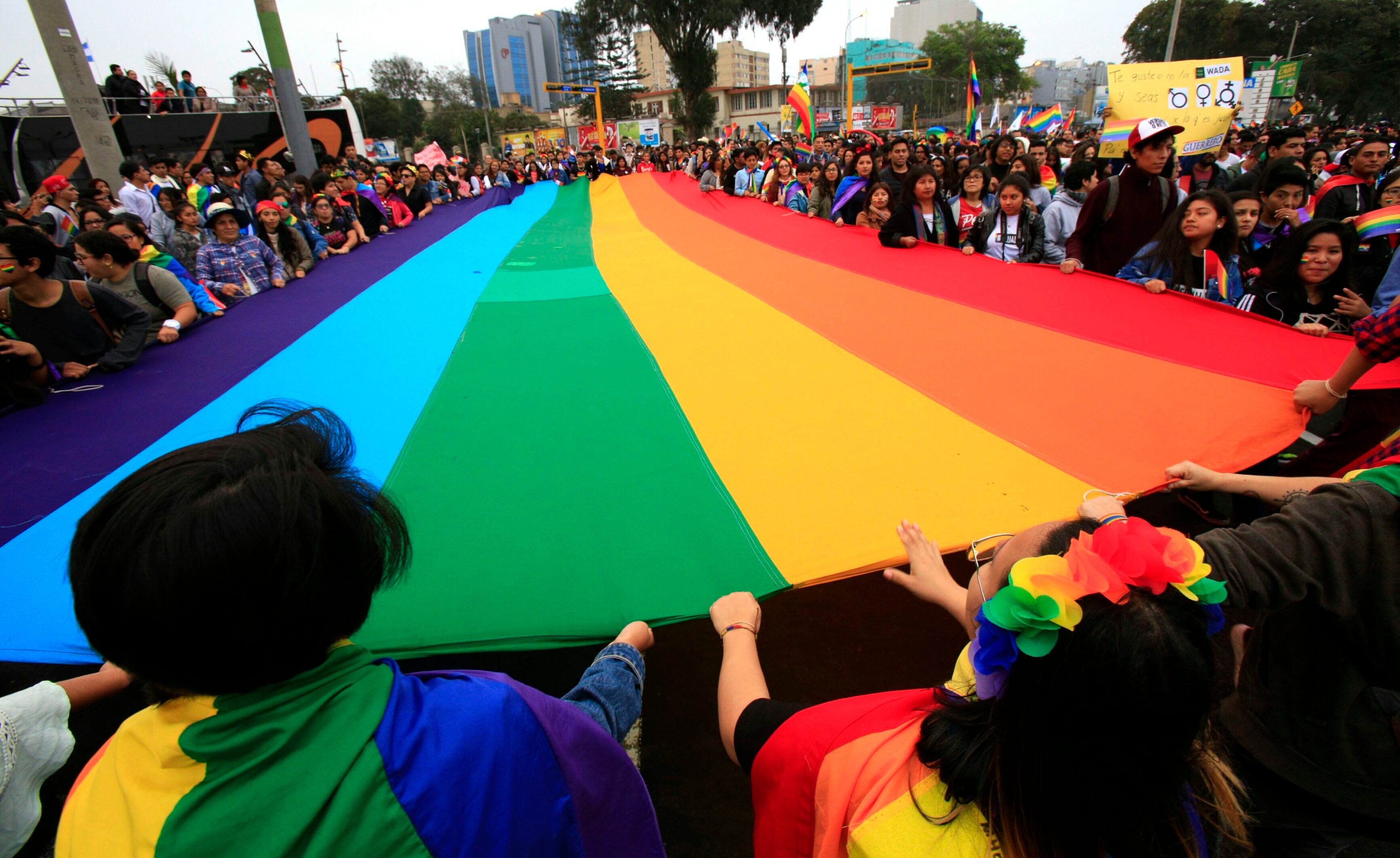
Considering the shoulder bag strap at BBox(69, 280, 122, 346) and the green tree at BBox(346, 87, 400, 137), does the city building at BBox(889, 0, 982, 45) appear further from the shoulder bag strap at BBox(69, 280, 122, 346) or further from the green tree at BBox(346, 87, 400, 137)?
the shoulder bag strap at BBox(69, 280, 122, 346)

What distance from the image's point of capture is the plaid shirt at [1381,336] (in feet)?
5.04

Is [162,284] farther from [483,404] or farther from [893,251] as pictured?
[893,251]

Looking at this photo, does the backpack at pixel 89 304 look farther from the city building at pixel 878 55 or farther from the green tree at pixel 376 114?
the city building at pixel 878 55

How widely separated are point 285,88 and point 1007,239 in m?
10.6

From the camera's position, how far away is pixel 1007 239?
426 cm

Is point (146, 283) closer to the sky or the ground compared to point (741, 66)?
closer to the ground

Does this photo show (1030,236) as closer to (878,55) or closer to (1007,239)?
(1007,239)

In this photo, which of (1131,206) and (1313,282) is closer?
(1313,282)

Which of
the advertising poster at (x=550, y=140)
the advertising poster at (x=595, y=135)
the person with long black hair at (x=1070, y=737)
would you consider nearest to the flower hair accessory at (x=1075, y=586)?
the person with long black hair at (x=1070, y=737)

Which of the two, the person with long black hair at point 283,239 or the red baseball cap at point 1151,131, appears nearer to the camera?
the red baseball cap at point 1151,131

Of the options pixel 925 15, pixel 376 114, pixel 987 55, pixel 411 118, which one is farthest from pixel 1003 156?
pixel 925 15

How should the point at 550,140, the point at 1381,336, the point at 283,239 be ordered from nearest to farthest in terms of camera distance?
the point at 1381,336 < the point at 283,239 < the point at 550,140

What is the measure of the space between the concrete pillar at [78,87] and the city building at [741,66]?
9579 centimetres

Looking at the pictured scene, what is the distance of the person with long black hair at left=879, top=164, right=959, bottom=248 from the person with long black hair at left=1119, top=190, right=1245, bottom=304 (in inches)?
61.3
